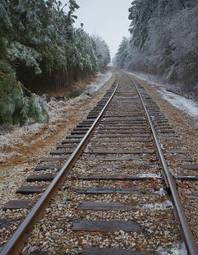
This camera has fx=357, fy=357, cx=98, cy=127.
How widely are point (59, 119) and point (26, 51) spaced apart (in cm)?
253

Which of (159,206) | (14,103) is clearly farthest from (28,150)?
(159,206)

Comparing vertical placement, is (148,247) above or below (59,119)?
above

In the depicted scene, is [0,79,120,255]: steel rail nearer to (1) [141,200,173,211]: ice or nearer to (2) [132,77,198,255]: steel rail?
(1) [141,200,173,211]: ice

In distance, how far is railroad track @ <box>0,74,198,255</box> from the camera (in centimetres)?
364

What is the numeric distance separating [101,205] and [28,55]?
8.06 meters

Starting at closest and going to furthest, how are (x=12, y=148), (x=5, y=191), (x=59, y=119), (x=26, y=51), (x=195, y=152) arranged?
1. (x=5, y=191)
2. (x=195, y=152)
3. (x=12, y=148)
4. (x=26, y=51)
5. (x=59, y=119)

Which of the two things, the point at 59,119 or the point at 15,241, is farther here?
the point at 59,119

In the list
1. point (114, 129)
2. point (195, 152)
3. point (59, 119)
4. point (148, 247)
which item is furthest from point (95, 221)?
point (59, 119)

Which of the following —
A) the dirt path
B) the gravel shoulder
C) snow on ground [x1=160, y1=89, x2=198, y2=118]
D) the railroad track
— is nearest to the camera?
the railroad track

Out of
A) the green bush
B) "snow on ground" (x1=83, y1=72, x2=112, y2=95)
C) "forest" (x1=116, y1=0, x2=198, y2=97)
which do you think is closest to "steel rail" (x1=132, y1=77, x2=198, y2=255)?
the green bush

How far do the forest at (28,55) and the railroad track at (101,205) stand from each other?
1.35 m

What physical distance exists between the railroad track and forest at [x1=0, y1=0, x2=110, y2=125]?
135cm

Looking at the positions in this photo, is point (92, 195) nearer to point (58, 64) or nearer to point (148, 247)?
point (148, 247)

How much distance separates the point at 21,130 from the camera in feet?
33.4
